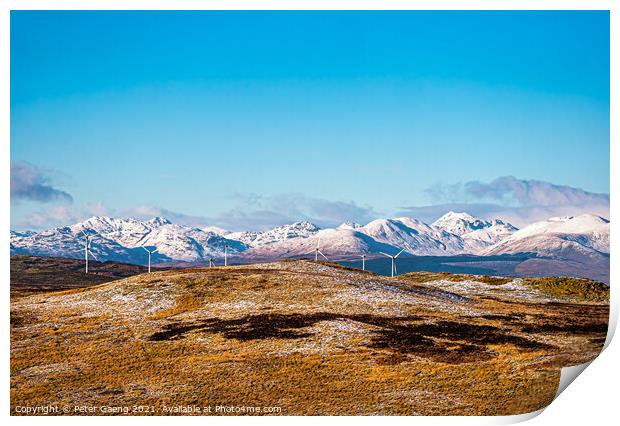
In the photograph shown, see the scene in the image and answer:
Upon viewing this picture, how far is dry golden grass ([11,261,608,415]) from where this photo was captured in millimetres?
62281

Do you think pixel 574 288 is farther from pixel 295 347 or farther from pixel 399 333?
pixel 295 347

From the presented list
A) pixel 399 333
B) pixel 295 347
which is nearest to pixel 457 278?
pixel 399 333

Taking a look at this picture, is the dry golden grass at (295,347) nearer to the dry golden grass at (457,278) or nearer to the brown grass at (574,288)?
the brown grass at (574,288)

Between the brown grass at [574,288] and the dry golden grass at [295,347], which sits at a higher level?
the brown grass at [574,288]

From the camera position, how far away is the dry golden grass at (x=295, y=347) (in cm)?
6228

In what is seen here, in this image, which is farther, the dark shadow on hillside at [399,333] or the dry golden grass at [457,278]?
the dry golden grass at [457,278]

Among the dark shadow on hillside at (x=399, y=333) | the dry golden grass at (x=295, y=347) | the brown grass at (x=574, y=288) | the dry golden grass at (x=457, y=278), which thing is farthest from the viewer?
the dry golden grass at (x=457, y=278)

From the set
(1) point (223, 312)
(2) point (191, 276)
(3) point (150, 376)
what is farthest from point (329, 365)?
(2) point (191, 276)

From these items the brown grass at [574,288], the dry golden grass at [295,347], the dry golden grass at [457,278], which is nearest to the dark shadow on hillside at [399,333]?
the dry golden grass at [295,347]

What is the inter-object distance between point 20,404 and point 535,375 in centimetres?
5157

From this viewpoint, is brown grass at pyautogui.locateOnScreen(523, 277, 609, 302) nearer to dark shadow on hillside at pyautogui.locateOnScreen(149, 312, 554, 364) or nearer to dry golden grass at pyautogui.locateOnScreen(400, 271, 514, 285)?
dry golden grass at pyautogui.locateOnScreen(400, 271, 514, 285)
